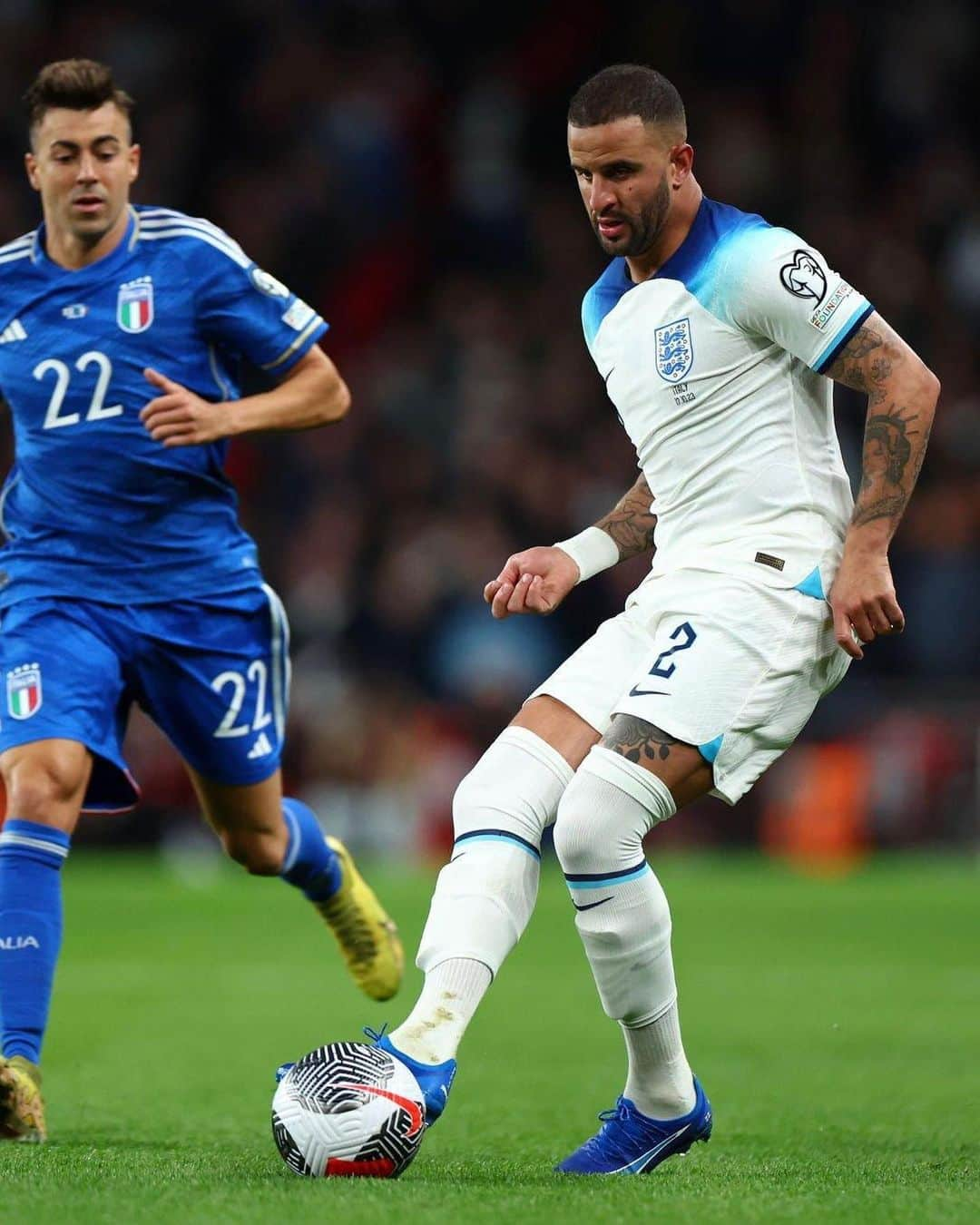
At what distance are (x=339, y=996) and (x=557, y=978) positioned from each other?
1.18 metres

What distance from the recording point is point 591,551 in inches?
194

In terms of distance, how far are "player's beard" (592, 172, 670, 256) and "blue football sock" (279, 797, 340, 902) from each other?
7.89 feet

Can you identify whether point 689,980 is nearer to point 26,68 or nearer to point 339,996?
point 339,996

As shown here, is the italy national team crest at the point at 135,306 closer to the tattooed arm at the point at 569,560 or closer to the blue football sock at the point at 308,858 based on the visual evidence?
the tattooed arm at the point at 569,560

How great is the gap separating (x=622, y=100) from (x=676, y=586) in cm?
102

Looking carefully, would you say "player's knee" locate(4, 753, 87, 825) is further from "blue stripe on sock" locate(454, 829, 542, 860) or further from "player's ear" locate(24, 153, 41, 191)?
"player's ear" locate(24, 153, 41, 191)

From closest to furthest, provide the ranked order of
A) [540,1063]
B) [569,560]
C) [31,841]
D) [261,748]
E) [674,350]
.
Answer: [674,350]
[569,560]
[31,841]
[261,748]
[540,1063]

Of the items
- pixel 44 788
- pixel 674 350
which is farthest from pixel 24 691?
pixel 674 350

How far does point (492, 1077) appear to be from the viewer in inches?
249

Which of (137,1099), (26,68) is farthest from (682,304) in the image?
(26,68)

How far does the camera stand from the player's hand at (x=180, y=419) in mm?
4988

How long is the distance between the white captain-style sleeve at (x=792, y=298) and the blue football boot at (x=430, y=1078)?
161 cm

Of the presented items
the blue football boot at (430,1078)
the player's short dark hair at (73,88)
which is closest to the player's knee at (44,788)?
the blue football boot at (430,1078)

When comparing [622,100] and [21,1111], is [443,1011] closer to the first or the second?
[21,1111]
